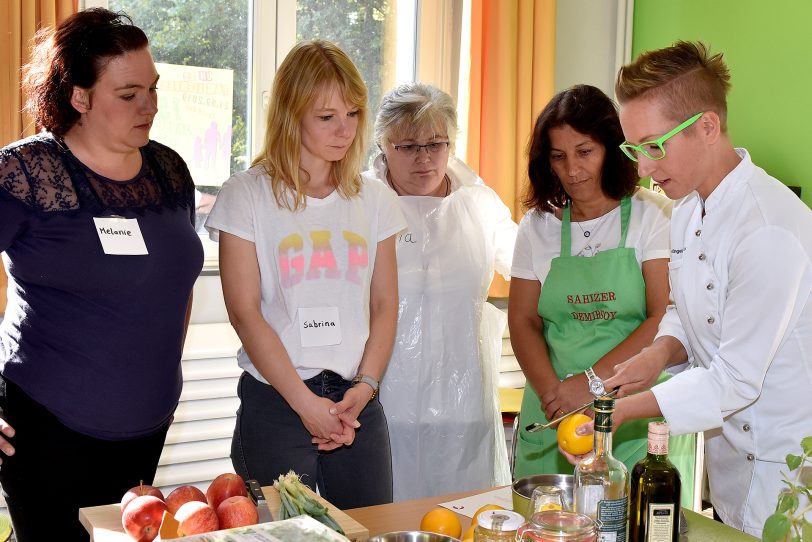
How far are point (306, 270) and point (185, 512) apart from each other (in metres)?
0.80

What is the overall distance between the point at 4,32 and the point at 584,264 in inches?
85.5

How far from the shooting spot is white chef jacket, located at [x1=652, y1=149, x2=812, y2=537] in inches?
59.7

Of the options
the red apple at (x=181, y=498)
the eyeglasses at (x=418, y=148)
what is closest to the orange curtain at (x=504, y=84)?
the eyeglasses at (x=418, y=148)

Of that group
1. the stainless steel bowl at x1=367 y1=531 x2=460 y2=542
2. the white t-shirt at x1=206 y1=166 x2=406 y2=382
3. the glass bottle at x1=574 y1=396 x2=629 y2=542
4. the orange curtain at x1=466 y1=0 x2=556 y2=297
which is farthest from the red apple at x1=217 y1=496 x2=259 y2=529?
the orange curtain at x1=466 y1=0 x2=556 y2=297

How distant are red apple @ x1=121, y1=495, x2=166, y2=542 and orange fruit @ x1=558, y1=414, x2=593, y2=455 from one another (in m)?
0.66

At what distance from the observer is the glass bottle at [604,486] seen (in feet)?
3.95

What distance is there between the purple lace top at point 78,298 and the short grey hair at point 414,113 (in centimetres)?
85

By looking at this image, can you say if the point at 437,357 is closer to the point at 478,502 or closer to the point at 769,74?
the point at 478,502

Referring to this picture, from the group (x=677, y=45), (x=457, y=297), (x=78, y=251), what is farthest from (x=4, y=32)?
(x=677, y=45)

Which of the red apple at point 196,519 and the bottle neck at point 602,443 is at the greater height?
the bottle neck at point 602,443

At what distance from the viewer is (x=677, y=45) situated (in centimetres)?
173

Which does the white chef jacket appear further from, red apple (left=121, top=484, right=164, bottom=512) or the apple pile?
red apple (left=121, top=484, right=164, bottom=512)

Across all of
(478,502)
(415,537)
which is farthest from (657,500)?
(478,502)

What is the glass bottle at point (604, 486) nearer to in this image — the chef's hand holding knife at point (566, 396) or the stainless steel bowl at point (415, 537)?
the stainless steel bowl at point (415, 537)
